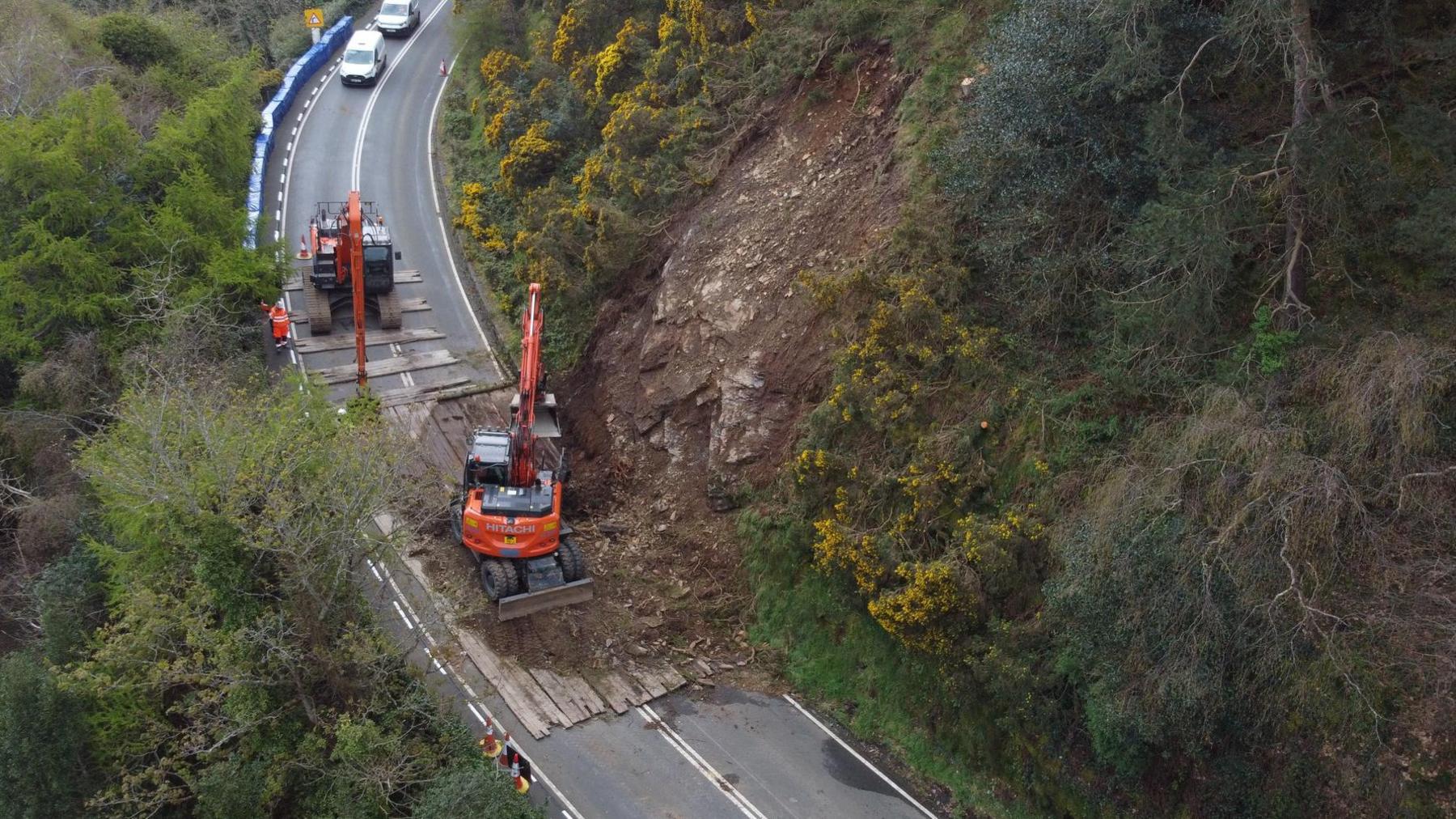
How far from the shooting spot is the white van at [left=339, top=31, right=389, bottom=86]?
4016 cm

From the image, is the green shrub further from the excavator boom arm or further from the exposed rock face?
the excavator boom arm

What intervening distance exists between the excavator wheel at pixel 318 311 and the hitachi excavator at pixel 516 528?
9.13 metres

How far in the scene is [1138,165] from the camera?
54.5ft

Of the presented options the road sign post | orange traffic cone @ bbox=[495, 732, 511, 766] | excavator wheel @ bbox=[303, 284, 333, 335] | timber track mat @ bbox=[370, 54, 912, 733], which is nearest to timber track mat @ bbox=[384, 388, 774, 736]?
timber track mat @ bbox=[370, 54, 912, 733]

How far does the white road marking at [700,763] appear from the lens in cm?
1608

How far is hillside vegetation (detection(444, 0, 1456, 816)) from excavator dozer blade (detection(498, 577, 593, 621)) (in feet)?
11.0

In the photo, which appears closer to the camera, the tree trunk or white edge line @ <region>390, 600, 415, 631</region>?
the tree trunk

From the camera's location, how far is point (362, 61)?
40.4m

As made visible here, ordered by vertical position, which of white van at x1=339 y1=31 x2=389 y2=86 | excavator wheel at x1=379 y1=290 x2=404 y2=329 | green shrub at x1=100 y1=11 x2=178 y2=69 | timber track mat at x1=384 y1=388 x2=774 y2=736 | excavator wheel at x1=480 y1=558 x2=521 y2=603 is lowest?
timber track mat at x1=384 y1=388 x2=774 y2=736

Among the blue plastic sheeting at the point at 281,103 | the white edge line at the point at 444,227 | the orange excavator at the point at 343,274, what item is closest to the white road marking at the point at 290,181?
the blue plastic sheeting at the point at 281,103

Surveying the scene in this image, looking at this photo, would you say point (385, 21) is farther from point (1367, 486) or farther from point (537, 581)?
point (1367, 486)

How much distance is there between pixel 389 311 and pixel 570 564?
11.6 metres

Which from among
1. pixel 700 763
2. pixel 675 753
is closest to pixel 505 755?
pixel 675 753

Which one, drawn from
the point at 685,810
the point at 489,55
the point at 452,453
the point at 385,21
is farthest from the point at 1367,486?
the point at 385,21
